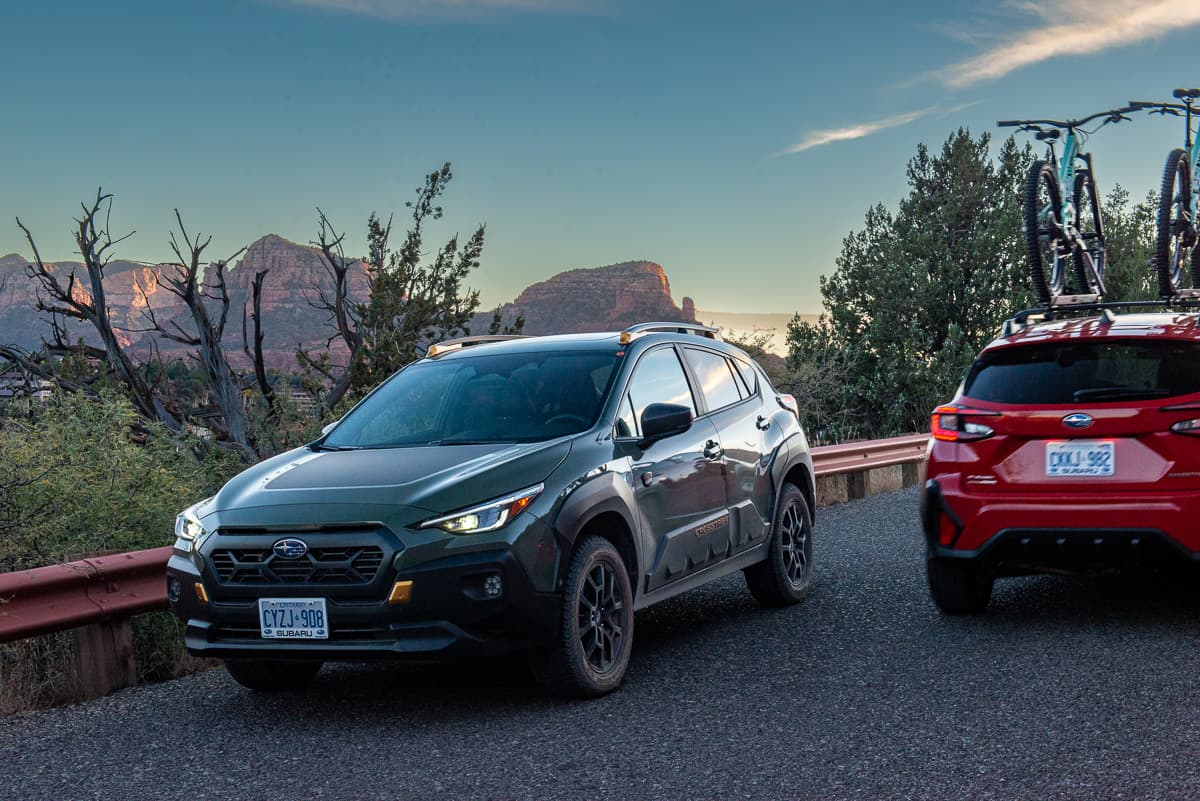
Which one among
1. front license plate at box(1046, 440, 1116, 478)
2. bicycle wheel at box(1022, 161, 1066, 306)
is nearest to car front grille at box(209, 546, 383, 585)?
front license plate at box(1046, 440, 1116, 478)

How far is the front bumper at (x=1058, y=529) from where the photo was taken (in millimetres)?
6910

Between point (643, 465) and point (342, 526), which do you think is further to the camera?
point (643, 465)

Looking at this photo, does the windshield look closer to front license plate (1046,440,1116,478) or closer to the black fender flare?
the black fender flare

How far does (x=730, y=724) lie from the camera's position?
18.9 ft

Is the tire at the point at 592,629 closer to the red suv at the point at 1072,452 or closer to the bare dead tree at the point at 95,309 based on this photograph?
the red suv at the point at 1072,452

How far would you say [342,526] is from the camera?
5.77 m

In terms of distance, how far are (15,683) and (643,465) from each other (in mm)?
3402

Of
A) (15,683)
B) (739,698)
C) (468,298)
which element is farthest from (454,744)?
(468,298)

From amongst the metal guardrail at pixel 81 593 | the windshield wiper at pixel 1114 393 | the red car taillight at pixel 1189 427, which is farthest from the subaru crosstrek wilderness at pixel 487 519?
the red car taillight at pixel 1189 427

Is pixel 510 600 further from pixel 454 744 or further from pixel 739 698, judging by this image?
pixel 739 698

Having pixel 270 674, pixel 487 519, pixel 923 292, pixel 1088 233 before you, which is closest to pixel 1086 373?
pixel 487 519

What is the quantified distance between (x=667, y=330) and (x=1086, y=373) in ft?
7.87

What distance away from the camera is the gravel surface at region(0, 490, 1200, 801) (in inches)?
191

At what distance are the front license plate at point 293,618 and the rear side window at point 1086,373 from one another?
12.8 feet
